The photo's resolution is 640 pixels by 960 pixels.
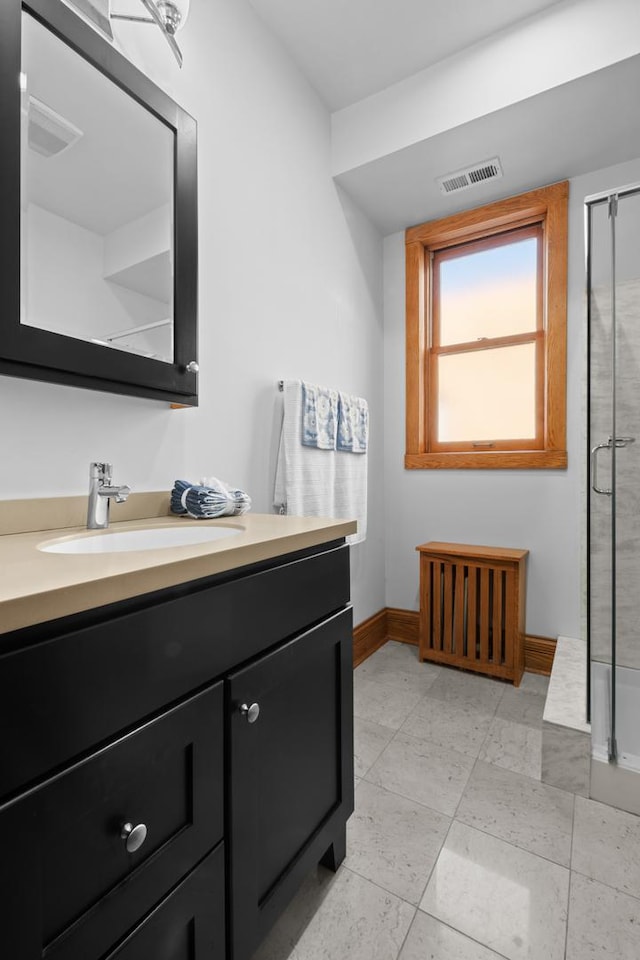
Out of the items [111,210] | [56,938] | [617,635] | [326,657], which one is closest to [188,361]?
[111,210]

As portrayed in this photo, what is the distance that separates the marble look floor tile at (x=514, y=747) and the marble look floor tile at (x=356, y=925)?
2.20 feet

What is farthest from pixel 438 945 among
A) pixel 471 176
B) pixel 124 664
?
pixel 471 176

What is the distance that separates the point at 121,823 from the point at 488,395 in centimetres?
245

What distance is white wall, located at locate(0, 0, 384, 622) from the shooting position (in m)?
1.12

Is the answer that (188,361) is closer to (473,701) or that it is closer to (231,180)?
(231,180)

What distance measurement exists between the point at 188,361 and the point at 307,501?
73cm

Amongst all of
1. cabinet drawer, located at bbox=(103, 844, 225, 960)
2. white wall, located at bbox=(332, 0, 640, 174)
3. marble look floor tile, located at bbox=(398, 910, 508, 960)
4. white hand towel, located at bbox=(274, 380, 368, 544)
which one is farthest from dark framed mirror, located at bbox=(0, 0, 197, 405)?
marble look floor tile, located at bbox=(398, 910, 508, 960)

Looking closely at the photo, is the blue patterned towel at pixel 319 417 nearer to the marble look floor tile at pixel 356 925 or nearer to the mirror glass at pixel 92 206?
the mirror glass at pixel 92 206

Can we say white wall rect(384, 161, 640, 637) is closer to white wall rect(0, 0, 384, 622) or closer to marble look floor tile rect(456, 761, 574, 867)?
white wall rect(0, 0, 384, 622)

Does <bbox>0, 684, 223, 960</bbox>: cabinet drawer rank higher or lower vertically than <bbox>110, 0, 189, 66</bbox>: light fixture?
lower

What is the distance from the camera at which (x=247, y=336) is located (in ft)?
5.45

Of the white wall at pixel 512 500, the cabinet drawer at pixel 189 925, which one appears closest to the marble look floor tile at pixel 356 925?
the cabinet drawer at pixel 189 925

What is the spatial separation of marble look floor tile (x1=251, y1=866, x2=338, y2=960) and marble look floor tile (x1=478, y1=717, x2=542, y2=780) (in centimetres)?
73

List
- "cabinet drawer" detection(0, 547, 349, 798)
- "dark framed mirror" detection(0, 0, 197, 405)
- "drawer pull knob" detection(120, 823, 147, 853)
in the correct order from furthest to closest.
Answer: "dark framed mirror" detection(0, 0, 197, 405), "drawer pull knob" detection(120, 823, 147, 853), "cabinet drawer" detection(0, 547, 349, 798)
